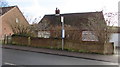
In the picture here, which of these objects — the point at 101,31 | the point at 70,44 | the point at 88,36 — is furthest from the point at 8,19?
the point at 101,31

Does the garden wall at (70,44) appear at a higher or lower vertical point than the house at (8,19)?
lower

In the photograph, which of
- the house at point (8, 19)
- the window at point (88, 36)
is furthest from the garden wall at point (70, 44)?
the house at point (8, 19)

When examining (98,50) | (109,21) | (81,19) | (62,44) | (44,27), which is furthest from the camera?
(81,19)

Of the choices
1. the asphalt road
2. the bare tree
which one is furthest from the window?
the asphalt road

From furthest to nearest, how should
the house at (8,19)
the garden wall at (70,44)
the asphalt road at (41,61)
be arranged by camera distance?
the house at (8,19) < the garden wall at (70,44) < the asphalt road at (41,61)

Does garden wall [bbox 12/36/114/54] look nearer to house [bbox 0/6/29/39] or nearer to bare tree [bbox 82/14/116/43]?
bare tree [bbox 82/14/116/43]

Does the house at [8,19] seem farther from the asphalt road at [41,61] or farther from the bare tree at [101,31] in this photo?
the asphalt road at [41,61]

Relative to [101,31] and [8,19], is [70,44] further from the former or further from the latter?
[8,19]

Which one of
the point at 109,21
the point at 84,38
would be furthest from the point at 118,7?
the point at 84,38

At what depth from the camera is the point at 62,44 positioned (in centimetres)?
2017

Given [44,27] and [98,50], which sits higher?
[44,27]

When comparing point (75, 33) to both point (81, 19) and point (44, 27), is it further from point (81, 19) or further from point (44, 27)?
point (81, 19)

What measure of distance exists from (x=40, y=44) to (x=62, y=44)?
369 centimetres

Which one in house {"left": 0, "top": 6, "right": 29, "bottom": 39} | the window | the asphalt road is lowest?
the asphalt road
